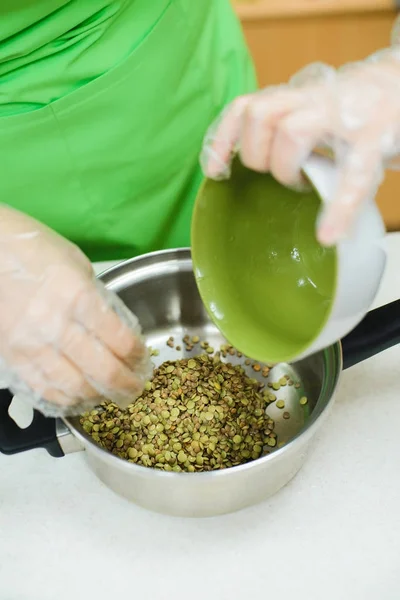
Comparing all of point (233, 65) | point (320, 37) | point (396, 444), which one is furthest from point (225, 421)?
point (320, 37)

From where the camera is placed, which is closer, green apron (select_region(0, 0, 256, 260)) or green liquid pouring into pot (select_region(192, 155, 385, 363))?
green liquid pouring into pot (select_region(192, 155, 385, 363))

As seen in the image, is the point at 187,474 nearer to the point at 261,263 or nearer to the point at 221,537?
the point at 221,537

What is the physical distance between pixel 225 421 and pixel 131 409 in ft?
0.44

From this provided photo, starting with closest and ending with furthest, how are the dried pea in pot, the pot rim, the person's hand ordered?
the person's hand → the pot rim → the dried pea in pot

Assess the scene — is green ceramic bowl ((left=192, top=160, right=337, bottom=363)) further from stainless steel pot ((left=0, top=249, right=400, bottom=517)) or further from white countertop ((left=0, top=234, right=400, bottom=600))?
white countertop ((left=0, top=234, right=400, bottom=600))

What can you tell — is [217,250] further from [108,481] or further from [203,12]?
[203,12]

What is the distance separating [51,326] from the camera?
66cm

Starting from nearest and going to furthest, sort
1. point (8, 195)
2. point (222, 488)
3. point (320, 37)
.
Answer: point (222, 488), point (8, 195), point (320, 37)

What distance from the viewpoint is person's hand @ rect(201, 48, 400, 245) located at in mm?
562

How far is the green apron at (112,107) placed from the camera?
2.80 feet

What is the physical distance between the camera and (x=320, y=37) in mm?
1733

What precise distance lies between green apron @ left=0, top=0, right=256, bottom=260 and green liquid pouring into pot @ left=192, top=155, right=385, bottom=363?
307mm

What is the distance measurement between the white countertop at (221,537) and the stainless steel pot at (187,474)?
45 mm

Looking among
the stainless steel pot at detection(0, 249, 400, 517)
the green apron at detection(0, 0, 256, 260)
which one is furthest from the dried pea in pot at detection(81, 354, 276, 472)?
the green apron at detection(0, 0, 256, 260)
